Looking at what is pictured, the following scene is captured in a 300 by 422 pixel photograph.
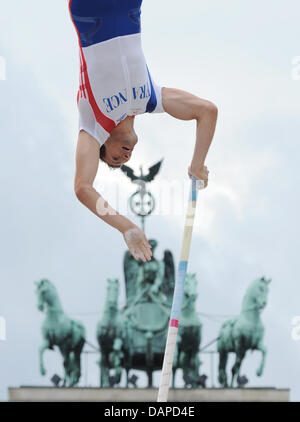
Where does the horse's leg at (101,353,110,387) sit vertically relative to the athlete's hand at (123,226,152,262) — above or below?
below

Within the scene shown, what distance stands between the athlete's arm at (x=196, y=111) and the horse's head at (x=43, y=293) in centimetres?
1964

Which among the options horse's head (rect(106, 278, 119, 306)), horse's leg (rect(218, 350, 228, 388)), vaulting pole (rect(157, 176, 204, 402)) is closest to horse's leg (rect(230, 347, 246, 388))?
horse's leg (rect(218, 350, 228, 388))

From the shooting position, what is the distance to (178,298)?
8.27m

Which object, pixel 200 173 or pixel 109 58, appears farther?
pixel 200 173

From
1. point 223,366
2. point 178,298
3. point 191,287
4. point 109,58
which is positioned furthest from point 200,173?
point 223,366

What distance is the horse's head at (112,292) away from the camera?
27.5 m

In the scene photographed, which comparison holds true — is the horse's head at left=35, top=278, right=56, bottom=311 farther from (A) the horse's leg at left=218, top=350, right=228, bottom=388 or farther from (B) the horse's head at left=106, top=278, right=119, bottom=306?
(A) the horse's leg at left=218, top=350, right=228, bottom=388

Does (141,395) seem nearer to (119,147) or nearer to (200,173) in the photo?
(200,173)

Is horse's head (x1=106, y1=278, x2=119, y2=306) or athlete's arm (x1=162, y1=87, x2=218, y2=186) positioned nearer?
athlete's arm (x1=162, y1=87, x2=218, y2=186)

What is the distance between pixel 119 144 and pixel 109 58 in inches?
32.8

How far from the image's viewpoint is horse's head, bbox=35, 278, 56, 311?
27156 mm

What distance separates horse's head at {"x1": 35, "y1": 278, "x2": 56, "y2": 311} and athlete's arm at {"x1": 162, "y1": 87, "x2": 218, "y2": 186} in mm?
19639

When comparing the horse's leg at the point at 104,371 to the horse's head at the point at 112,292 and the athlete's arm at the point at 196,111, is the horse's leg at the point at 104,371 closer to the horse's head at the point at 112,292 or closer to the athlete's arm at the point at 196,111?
the horse's head at the point at 112,292

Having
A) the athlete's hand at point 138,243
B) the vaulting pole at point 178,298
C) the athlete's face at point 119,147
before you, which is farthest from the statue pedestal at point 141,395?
the athlete's hand at point 138,243
